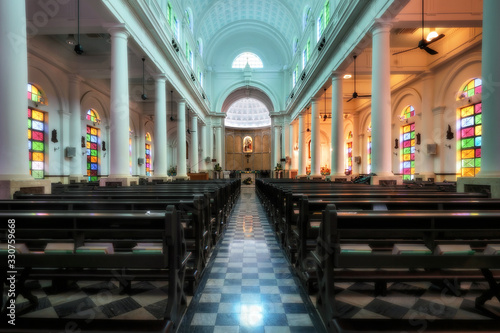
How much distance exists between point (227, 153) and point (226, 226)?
27.5m

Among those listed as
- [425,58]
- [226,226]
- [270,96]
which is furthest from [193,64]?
[226,226]

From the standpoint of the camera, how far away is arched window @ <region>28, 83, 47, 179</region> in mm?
10477

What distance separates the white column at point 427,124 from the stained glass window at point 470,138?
1349 millimetres

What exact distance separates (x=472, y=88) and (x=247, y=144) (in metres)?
24.9

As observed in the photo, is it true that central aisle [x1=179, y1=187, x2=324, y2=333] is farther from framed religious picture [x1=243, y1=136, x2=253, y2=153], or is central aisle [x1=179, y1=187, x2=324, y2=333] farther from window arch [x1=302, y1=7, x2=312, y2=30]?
framed religious picture [x1=243, y1=136, x2=253, y2=153]

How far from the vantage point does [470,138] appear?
1052 centimetres

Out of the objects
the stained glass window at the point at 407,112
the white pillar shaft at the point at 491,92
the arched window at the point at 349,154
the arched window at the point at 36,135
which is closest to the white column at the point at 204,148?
the arched window at the point at 349,154

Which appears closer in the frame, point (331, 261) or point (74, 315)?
point (331, 261)

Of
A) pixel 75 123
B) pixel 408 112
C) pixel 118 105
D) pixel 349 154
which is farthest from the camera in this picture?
pixel 349 154

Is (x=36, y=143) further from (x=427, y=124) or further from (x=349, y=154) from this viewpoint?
(x=349, y=154)

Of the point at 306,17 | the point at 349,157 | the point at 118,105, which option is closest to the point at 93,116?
the point at 118,105

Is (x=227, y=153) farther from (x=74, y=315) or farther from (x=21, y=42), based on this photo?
(x=74, y=315)

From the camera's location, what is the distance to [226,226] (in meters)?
6.60

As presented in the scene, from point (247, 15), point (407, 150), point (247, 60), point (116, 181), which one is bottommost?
point (116, 181)
